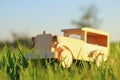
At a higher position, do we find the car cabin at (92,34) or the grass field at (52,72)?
the car cabin at (92,34)

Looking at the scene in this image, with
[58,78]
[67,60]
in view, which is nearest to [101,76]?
[58,78]

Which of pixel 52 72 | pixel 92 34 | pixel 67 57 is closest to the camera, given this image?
pixel 52 72

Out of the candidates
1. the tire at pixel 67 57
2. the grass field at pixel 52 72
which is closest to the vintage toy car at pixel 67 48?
the tire at pixel 67 57

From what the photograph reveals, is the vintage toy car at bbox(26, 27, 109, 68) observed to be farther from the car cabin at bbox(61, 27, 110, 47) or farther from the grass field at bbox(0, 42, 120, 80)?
the grass field at bbox(0, 42, 120, 80)

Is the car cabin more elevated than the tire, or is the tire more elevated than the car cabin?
the car cabin

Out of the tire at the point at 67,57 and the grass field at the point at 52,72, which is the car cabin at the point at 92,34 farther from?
the grass field at the point at 52,72

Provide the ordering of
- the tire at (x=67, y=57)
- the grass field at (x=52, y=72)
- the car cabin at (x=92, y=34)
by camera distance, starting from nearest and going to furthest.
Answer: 1. the grass field at (x=52, y=72)
2. the tire at (x=67, y=57)
3. the car cabin at (x=92, y=34)

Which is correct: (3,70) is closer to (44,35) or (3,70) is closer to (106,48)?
(44,35)

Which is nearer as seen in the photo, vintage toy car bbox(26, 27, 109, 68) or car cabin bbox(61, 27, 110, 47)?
vintage toy car bbox(26, 27, 109, 68)

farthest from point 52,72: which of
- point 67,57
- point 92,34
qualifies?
point 92,34

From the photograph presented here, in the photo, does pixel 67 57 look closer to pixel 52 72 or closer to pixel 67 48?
pixel 67 48

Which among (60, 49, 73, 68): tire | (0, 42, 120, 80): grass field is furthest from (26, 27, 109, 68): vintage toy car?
(0, 42, 120, 80): grass field

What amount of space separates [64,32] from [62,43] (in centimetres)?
74

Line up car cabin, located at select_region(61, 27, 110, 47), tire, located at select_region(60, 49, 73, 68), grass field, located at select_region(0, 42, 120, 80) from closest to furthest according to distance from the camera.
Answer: grass field, located at select_region(0, 42, 120, 80), tire, located at select_region(60, 49, 73, 68), car cabin, located at select_region(61, 27, 110, 47)
